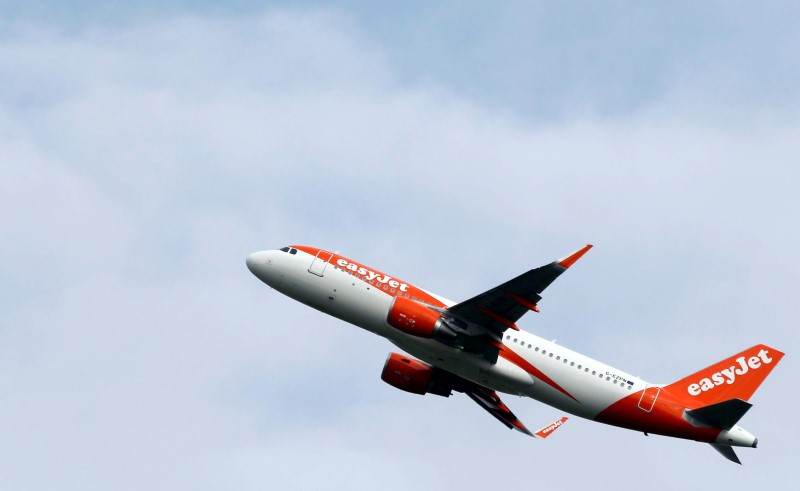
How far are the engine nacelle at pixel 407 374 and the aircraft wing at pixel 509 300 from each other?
660 centimetres

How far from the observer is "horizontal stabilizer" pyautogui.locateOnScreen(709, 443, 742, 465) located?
5594 cm

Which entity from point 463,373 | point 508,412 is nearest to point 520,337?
point 463,373

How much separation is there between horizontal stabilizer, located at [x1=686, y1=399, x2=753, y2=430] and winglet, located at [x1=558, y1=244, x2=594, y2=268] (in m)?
10.2

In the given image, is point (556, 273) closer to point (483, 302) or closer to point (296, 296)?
point (483, 302)

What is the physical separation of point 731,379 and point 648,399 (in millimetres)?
4315

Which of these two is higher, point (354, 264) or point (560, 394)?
point (354, 264)

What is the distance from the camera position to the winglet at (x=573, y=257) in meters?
50.2

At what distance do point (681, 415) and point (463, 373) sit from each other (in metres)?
10.00

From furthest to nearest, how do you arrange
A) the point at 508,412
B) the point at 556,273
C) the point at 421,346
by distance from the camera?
the point at 508,412 → the point at 421,346 → the point at 556,273

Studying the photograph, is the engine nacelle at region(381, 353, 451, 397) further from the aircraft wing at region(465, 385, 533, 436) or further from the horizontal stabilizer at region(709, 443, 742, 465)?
the horizontal stabilizer at region(709, 443, 742, 465)

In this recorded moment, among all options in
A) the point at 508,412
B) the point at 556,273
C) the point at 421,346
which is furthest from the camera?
the point at 508,412

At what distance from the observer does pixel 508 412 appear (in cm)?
6356

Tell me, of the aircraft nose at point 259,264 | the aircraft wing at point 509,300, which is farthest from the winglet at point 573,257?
the aircraft nose at point 259,264

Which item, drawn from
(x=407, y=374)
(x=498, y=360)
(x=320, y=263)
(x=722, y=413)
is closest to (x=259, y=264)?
(x=320, y=263)
